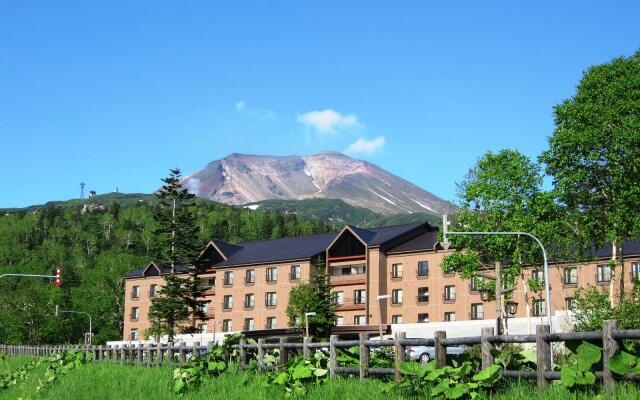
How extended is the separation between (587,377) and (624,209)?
3554 centimetres

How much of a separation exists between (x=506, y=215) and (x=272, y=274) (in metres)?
39.6

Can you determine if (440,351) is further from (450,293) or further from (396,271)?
(396,271)

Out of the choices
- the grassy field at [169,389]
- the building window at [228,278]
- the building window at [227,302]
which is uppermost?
the building window at [228,278]

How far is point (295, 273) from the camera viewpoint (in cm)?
8656

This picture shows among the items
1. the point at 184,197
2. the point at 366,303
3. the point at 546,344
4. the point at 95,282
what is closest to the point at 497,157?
the point at 366,303

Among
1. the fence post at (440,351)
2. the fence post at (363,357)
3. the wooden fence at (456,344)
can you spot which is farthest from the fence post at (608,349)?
the fence post at (363,357)

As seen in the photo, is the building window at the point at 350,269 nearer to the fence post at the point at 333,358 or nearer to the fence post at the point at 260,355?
the fence post at the point at 260,355

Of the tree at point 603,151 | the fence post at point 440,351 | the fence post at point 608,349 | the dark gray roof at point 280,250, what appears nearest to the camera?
the fence post at point 608,349

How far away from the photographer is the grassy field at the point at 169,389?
38.1 ft

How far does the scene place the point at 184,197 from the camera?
81.5 metres

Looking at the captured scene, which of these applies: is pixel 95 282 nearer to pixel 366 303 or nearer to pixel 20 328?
pixel 20 328

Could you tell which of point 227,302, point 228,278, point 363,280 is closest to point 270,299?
point 227,302

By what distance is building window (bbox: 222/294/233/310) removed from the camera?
9088cm

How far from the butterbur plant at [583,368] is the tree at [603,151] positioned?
34.5m
